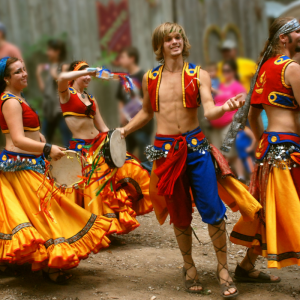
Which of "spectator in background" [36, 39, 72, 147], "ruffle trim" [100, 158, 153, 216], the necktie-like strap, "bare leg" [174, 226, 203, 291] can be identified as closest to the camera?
the necktie-like strap

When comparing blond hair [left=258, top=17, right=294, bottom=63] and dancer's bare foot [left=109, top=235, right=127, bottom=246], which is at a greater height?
blond hair [left=258, top=17, right=294, bottom=63]

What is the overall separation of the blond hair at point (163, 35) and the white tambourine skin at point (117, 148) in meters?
0.67

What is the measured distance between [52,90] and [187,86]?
3915 millimetres

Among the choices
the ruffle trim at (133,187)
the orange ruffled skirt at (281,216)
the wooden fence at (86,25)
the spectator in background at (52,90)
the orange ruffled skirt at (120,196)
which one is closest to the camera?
the orange ruffled skirt at (281,216)

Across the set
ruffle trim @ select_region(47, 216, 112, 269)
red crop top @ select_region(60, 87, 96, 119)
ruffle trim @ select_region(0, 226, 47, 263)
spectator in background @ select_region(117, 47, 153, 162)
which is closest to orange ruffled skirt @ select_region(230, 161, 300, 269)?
ruffle trim @ select_region(47, 216, 112, 269)

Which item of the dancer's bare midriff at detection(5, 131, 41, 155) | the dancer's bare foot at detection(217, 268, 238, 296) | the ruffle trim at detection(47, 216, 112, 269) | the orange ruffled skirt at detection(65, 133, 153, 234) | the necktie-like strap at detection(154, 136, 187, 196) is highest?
the dancer's bare midriff at detection(5, 131, 41, 155)

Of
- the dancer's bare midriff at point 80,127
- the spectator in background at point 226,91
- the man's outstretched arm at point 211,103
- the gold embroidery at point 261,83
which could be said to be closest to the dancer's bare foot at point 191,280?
the man's outstretched arm at point 211,103

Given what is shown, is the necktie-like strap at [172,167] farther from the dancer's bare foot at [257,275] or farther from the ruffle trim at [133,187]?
the ruffle trim at [133,187]

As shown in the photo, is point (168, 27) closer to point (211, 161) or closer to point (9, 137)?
point (211, 161)

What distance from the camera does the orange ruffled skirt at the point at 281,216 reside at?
329 centimetres

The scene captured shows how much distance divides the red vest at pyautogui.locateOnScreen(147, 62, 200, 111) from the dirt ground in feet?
4.53

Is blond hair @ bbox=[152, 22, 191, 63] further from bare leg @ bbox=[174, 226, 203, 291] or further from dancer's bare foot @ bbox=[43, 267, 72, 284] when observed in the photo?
dancer's bare foot @ bbox=[43, 267, 72, 284]

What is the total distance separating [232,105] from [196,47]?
624 centimetres

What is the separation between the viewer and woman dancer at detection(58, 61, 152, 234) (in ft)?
14.5
